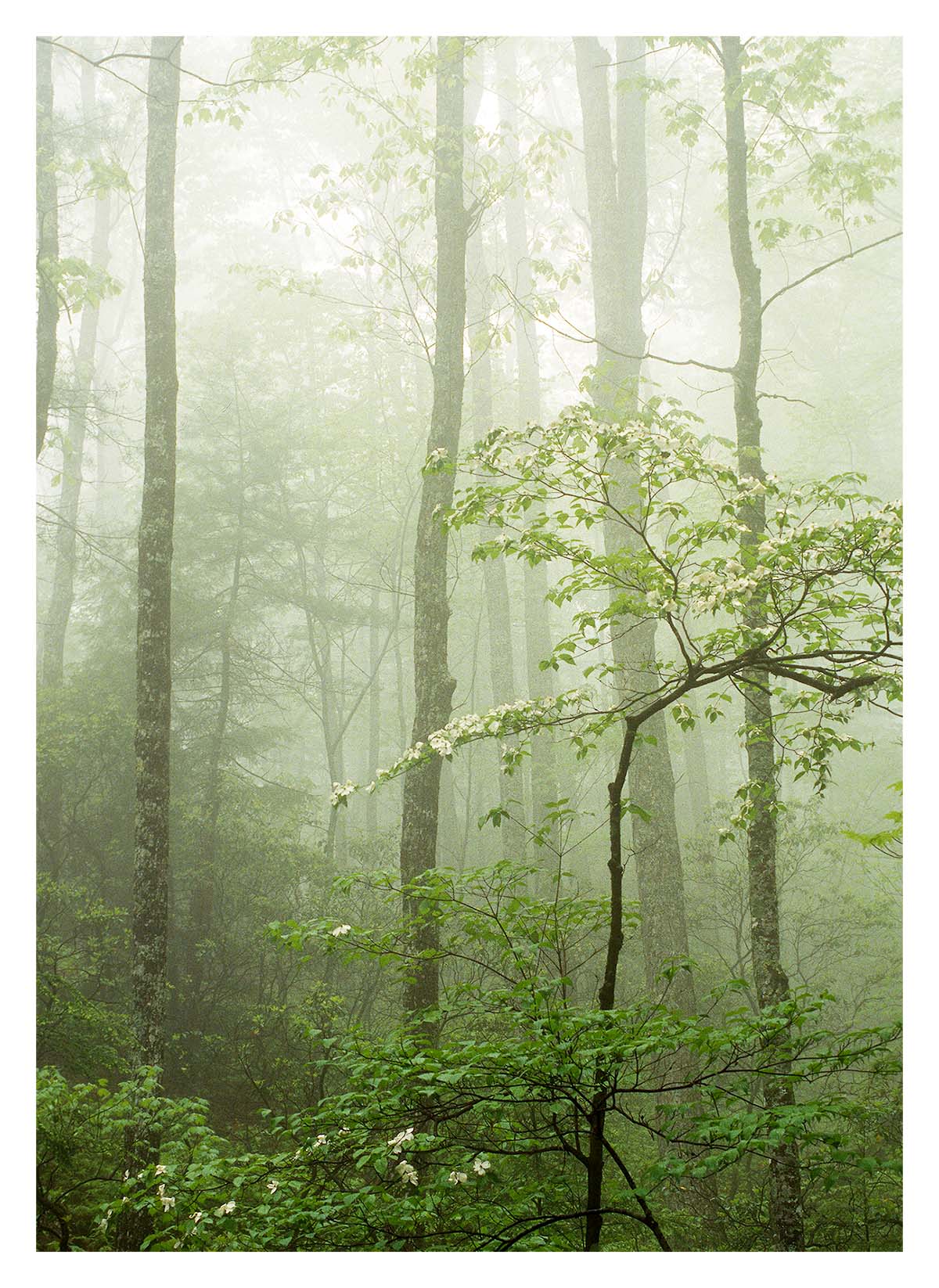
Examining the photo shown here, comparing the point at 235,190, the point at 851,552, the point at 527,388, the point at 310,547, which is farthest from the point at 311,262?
the point at 851,552

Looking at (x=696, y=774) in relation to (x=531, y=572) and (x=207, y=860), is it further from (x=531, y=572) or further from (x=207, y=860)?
(x=207, y=860)

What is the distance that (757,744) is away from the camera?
372 centimetres

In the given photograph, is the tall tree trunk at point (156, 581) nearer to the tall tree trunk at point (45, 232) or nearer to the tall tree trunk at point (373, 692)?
the tall tree trunk at point (45, 232)

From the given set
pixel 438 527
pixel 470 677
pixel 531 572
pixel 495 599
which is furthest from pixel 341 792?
pixel 470 677

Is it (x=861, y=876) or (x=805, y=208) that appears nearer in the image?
(x=861, y=876)

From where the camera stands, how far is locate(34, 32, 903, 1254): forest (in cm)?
269

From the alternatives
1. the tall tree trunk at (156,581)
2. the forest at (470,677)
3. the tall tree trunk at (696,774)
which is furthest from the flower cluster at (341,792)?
the tall tree trunk at (696,774)

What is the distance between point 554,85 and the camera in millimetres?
11734

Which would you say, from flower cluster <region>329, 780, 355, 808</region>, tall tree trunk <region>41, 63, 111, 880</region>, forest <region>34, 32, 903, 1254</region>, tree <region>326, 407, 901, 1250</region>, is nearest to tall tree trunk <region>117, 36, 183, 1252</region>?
forest <region>34, 32, 903, 1254</region>

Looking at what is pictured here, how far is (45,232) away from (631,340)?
11.3ft

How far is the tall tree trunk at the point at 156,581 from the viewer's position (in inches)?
172
